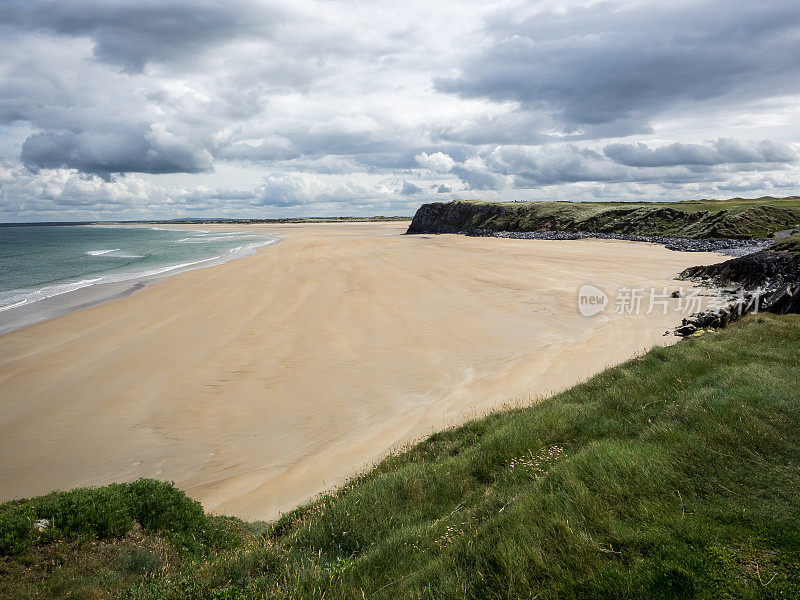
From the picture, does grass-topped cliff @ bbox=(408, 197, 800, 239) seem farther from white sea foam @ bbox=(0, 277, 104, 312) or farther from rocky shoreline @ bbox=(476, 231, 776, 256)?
white sea foam @ bbox=(0, 277, 104, 312)

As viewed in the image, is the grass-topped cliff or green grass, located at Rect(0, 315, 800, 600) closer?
green grass, located at Rect(0, 315, 800, 600)

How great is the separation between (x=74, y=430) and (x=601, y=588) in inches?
460

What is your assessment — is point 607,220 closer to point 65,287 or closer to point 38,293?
point 65,287

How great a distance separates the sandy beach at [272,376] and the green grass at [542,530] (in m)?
2.93

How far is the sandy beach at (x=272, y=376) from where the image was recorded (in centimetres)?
913

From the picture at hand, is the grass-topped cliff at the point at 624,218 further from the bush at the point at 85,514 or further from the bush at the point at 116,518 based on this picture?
the bush at the point at 85,514

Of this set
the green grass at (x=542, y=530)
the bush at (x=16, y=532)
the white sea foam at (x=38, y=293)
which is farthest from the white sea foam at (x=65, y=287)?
the green grass at (x=542, y=530)

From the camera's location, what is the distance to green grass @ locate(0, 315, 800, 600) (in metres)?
3.57

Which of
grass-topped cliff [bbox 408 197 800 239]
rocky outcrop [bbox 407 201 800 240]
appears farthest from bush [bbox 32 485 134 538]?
grass-topped cliff [bbox 408 197 800 239]

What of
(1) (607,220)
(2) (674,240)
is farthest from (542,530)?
(1) (607,220)

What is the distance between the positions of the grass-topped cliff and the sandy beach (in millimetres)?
35757

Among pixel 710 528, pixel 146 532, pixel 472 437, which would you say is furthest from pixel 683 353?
pixel 146 532

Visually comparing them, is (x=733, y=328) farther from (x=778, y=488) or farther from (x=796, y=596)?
(x=796, y=596)

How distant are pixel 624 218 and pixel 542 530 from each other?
7432 cm
